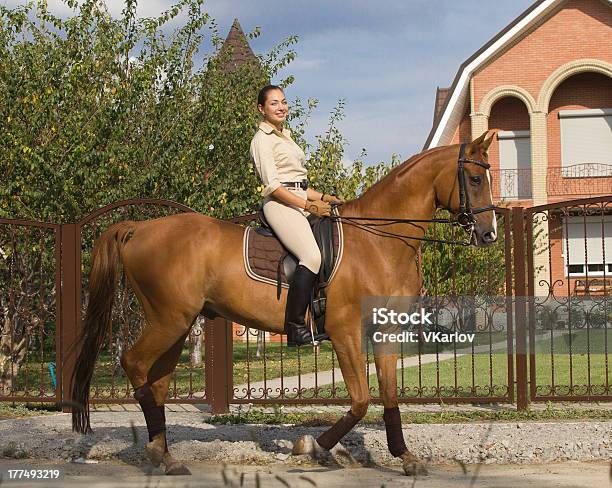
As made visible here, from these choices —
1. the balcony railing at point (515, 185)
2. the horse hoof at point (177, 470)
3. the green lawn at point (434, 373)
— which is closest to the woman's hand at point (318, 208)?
the horse hoof at point (177, 470)

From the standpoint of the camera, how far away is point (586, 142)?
33.4 meters

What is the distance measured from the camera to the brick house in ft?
105

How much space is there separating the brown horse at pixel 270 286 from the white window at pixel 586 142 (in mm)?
27158

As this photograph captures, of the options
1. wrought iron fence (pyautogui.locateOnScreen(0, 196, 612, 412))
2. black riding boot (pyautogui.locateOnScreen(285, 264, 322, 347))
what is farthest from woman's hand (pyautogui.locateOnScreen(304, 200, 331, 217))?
wrought iron fence (pyautogui.locateOnScreen(0, 196, 612, 412))

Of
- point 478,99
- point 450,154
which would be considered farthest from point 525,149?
point 450,154

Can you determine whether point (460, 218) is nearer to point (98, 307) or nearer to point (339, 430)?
point (339, 430)

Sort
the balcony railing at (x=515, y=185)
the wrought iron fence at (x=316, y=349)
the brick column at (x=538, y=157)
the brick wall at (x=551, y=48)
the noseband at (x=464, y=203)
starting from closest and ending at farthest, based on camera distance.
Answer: the noseband at (x=464, y=203)
the wrought iron fence at (x=316, y=349)
the brick wall at (x=551, y=48)
the brick column at (x=538, y=157)
the balcony railing at (x=515, y=185)

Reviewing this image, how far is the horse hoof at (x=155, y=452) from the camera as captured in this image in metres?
7.37

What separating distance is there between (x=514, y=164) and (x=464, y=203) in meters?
27.7

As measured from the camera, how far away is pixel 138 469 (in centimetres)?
755

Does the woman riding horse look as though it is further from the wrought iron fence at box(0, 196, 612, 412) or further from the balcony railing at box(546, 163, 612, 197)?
the balcony railing at box(546, 163, 612, 197)

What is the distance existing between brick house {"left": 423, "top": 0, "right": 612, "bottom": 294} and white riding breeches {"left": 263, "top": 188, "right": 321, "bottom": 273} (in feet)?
83.4

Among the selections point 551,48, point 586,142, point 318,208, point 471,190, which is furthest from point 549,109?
point 318,208
